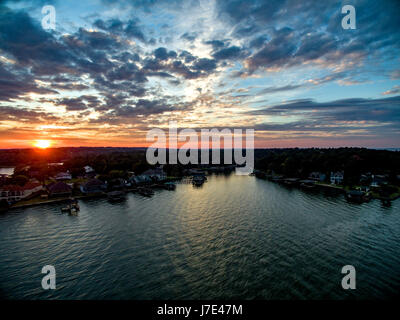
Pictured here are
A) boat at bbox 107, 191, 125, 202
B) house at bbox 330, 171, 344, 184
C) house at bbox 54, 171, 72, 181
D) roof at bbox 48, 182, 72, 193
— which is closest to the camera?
boat at bbox 107, 191, 125, 202

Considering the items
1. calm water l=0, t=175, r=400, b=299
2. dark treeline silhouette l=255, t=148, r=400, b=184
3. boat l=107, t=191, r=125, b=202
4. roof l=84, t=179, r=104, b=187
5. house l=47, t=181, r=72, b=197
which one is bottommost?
calm water l=0, t=175, r=400, b=299

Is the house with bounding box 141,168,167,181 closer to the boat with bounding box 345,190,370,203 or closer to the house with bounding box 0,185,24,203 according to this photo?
the house with bounding box 0,185,24,203

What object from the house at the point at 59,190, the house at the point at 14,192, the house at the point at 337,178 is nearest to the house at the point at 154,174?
the house at the point at 59,190

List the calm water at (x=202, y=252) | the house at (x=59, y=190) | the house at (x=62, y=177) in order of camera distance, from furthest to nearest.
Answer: the house at (x=62, y=177), the house at (x=59, y=190), the calm water at (x=202, y=252)

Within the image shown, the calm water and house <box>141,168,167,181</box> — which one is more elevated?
house <box>141,168,167,181</box>

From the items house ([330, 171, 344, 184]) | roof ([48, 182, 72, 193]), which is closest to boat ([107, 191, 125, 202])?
roof ([48, 182, 72, 193])

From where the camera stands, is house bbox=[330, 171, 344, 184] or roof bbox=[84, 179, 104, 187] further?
house bbox=[330, 171, 344, 184]

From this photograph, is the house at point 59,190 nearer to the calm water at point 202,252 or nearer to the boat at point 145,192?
the calm water at point 202,252

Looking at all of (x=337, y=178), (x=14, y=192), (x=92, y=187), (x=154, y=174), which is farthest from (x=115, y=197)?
(x=337, y=178)

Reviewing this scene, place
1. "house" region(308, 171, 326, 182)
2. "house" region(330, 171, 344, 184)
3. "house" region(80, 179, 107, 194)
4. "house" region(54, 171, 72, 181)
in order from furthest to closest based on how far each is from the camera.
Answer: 1. "house" region(308, 171, 326, 182)
2. "house" region(54, 171, 72, 181)
3. "house" region(330, 171, 344, 184)
4. "house" region(80, 179, 107, 194)
